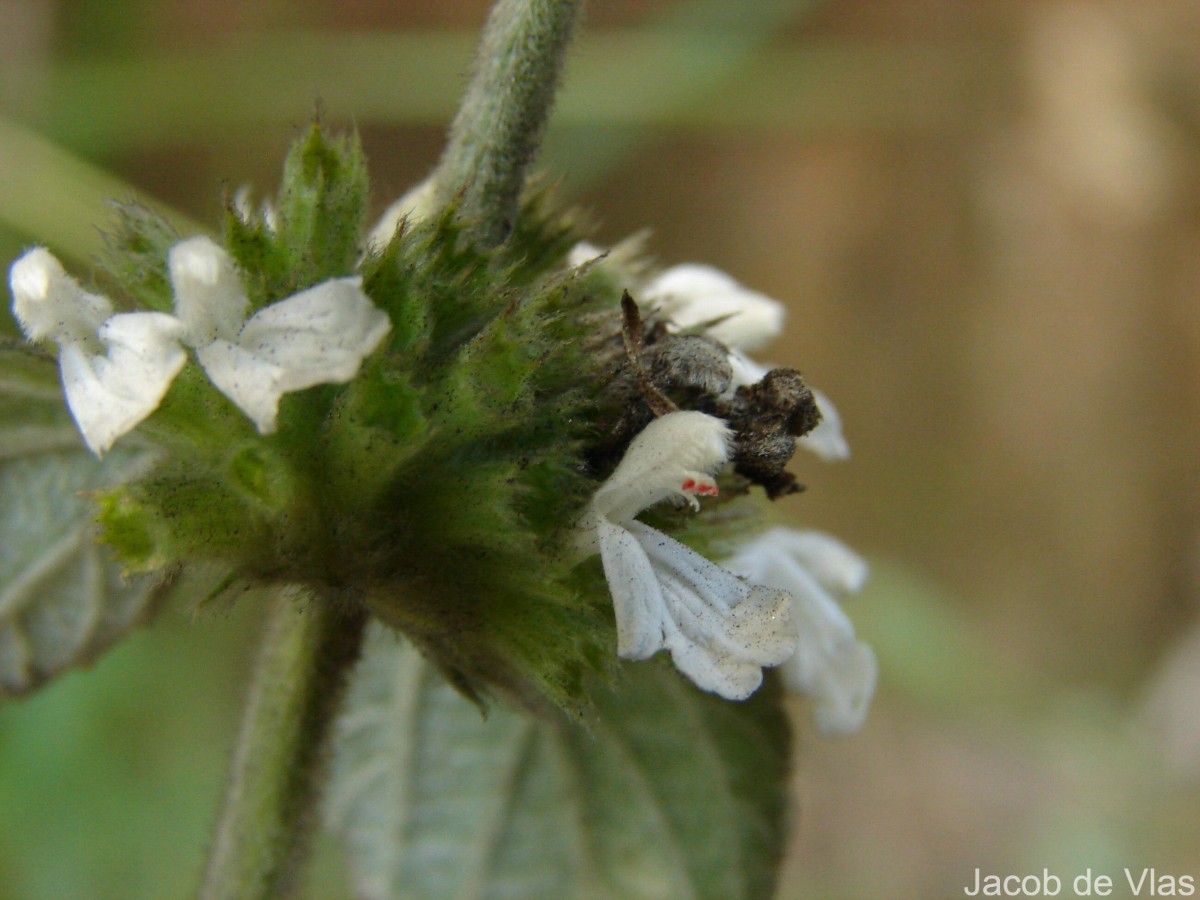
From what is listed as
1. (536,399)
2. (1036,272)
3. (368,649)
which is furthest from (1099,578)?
(536,399)

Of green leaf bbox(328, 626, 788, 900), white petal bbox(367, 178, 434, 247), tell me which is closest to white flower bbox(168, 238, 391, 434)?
white petal bbox(367, 178, 434, 247)

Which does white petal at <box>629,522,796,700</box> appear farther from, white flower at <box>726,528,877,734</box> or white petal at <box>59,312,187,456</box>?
white petal at <box>59,312,187,456</box>

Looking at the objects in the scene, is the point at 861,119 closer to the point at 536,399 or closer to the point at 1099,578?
the point at 1099,578

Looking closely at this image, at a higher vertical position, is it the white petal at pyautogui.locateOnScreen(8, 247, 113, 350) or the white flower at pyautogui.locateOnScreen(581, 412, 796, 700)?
the white petal at pyautogui.locateOnScreen(8, 247, 113, 350)

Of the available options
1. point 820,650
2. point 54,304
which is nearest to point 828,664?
point 820,650

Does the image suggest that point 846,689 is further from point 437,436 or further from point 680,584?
point 437,436

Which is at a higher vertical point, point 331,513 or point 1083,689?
point 331,513

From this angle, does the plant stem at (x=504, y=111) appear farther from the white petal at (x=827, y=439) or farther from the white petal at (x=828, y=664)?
the white petal at (x=828, y=664)

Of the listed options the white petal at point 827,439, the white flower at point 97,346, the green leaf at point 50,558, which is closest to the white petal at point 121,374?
the white flower at point 97,346
